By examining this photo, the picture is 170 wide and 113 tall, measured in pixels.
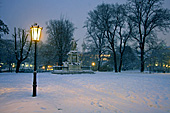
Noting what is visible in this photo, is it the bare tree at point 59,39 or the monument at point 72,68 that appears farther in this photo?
the bare tree at point 59,39

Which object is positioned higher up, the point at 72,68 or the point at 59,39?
the point at 59,39

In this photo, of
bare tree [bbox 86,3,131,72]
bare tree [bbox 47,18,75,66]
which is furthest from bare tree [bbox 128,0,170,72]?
bare tree [bbox 47,18,75,66]

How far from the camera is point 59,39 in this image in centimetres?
3697

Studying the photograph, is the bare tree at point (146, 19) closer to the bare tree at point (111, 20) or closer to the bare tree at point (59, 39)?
the bare tree at point (111, 20)

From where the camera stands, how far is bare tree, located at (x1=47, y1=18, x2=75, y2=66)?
120 ft

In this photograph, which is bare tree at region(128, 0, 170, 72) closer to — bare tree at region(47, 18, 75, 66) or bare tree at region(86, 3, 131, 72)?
bare tree at region(86, 3, 131, 72)

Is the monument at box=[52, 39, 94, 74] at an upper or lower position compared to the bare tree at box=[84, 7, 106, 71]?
lower

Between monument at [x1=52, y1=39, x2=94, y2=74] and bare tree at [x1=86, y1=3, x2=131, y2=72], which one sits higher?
bare tree at [x1=86, y1=3, x2=131, y2=72]

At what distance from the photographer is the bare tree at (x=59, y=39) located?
3653cm

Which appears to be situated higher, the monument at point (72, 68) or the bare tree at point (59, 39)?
the bare tree at point (59, 39)

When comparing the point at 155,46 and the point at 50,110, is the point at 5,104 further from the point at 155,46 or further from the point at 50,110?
the point at 155,46

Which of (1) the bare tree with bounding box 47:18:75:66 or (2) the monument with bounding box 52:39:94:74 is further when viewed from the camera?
(1) the bare tree with bounding box 47:18:75:66

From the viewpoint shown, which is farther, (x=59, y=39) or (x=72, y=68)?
(x=59, y=39)

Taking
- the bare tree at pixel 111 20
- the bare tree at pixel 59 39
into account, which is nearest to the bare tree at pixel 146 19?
the bare tree at pixel 111 20
